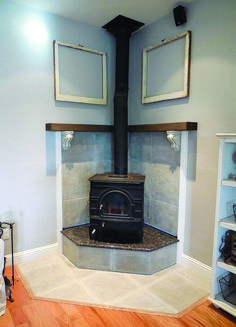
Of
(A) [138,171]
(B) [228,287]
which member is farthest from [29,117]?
(B) [228,287]

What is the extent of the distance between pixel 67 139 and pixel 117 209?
0.90 m

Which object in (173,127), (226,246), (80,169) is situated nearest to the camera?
(226,246)

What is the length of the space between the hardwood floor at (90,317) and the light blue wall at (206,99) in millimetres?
554

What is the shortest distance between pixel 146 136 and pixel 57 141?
102 centimetres

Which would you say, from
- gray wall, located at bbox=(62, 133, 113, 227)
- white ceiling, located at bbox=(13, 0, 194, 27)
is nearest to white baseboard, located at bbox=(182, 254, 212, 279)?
gray wall, located at bbox=(62, 133, 113, 227)

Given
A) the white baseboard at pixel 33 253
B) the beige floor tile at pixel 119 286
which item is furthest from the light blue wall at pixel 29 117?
the beige floor tile at pixel 119 286

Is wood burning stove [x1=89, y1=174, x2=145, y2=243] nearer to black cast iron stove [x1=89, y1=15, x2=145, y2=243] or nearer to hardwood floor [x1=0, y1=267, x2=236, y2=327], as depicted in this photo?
black cast iron stove [x1=89, y1=15, x2=145, y2=243]

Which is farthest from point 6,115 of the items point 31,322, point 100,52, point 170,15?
point 170,15

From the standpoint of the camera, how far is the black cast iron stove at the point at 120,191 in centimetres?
244

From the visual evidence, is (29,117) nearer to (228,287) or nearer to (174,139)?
(174,139)

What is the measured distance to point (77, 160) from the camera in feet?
9.12

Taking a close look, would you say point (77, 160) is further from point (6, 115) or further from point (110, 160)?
point (6, 115)

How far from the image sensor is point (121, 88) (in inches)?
105

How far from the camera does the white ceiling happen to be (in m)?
2.25
